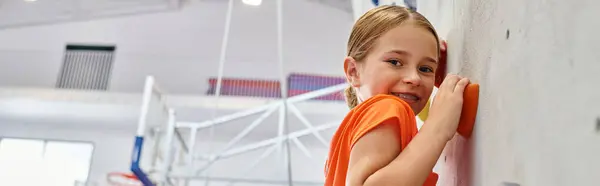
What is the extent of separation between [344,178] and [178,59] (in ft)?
17.7

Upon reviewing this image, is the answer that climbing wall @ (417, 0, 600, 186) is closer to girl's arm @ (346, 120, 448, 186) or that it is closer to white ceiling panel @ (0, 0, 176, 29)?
girl's arm @ (346, 120, 448, 186)

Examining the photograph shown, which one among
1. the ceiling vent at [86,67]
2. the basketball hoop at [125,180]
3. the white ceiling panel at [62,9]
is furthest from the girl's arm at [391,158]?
the white ceiling panel at [62,9]

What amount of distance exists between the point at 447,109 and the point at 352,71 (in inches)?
5.5

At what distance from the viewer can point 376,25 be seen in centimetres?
56

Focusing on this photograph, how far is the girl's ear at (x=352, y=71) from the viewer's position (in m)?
0.59

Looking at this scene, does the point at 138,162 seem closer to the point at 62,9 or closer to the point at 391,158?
the point at 391,158

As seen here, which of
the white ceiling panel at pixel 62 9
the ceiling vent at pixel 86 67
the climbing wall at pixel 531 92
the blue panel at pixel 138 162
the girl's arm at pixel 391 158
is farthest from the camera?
the white ceiling panel at pixel 62 9

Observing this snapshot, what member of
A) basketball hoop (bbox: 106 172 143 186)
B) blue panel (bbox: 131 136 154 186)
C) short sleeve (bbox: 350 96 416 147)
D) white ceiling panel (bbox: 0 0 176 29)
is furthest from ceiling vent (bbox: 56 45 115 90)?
short sleeve (bbox: 350 96 416 147)

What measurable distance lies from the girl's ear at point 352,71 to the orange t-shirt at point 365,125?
7 cm

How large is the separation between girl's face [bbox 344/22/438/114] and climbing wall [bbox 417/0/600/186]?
3cm

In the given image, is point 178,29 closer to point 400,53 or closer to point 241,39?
point 241,39

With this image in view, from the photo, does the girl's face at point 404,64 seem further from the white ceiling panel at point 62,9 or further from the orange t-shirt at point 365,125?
the white ceiling panel at point 62,9

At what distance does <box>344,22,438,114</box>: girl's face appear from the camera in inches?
21.0

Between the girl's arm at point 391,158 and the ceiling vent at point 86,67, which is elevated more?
the ceiling vent at point 86,67
